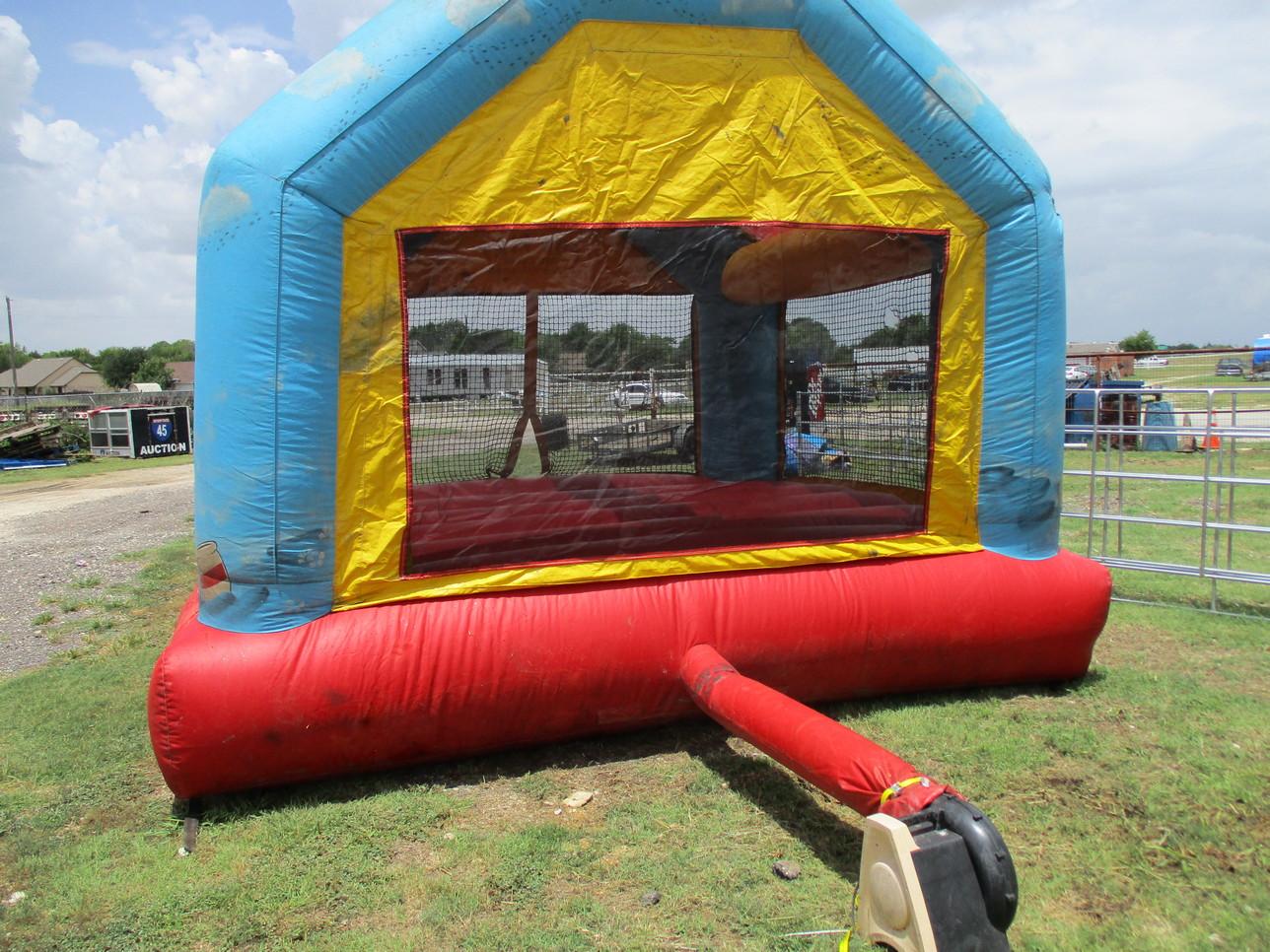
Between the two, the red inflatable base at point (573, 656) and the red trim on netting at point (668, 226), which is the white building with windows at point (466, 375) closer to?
the red trim on netting at point (668, 226)

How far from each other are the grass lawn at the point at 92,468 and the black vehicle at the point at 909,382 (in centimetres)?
1993

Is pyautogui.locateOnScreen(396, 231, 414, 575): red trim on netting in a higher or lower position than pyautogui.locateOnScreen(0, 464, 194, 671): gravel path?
higher

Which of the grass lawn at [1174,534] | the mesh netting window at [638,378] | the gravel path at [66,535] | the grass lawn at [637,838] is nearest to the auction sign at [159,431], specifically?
the gravel path at [66,535]

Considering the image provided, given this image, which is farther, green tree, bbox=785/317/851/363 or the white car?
green tree, bbox=785/317/851/363

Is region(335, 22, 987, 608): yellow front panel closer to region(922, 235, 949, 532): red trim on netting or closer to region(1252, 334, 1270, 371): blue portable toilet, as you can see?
region(922, 235, 949, 532): red trim on netting

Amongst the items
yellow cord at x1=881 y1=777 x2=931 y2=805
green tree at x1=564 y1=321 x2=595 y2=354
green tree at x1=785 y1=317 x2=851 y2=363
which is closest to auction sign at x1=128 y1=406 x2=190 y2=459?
green tree at x1=785 y1=317 x2=851 y2=363

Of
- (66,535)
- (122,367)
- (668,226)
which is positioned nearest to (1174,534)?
(668,226)

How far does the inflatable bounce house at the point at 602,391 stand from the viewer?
3.40m

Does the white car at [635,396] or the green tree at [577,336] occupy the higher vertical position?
the green tree at [577,336]

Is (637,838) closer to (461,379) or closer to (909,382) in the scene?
(461,379)

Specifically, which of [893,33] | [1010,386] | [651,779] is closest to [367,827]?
[651,779]

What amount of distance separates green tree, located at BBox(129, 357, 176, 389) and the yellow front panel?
6954 centimetres

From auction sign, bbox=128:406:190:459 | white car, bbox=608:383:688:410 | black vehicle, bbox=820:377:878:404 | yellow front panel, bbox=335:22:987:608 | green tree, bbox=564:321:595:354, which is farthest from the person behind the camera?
auction sign, bbox=128:406:190:459

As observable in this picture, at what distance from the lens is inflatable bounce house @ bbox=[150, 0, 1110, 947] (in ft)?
11.2
